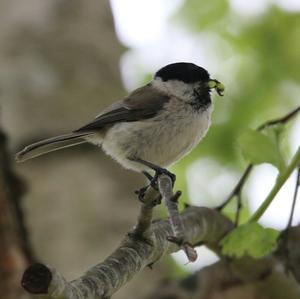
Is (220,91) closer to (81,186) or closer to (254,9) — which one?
(81,186)

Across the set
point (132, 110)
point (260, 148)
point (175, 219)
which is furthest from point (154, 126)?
point (175, 219)

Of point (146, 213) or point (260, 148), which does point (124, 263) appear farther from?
point (260, 148)

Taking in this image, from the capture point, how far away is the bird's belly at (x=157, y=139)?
2.66 m

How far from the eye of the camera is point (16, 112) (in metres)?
3.13

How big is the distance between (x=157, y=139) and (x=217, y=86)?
32cm

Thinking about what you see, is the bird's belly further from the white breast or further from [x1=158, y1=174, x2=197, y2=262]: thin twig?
[x1=158, y1=174, x2=197, y2=262]: thin twig

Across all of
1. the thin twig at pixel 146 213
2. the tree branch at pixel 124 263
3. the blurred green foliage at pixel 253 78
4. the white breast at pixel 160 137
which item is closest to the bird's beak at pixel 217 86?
the white breast at pixel 160 137

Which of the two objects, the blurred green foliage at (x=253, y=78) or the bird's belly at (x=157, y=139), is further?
the blurred green foliage at (x=253, y=78)

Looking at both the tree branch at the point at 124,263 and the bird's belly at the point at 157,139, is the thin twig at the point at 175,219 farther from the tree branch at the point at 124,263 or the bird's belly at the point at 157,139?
the bird's belly at the point at 157,139

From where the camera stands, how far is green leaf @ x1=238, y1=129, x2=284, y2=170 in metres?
2.28

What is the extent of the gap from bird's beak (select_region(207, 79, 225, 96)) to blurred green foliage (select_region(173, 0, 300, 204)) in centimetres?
172

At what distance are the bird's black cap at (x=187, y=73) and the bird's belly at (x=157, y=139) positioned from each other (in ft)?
0.72

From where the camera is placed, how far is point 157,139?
8.73 feet

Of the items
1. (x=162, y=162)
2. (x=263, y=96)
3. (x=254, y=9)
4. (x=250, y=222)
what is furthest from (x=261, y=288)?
(x=254, y=9)
